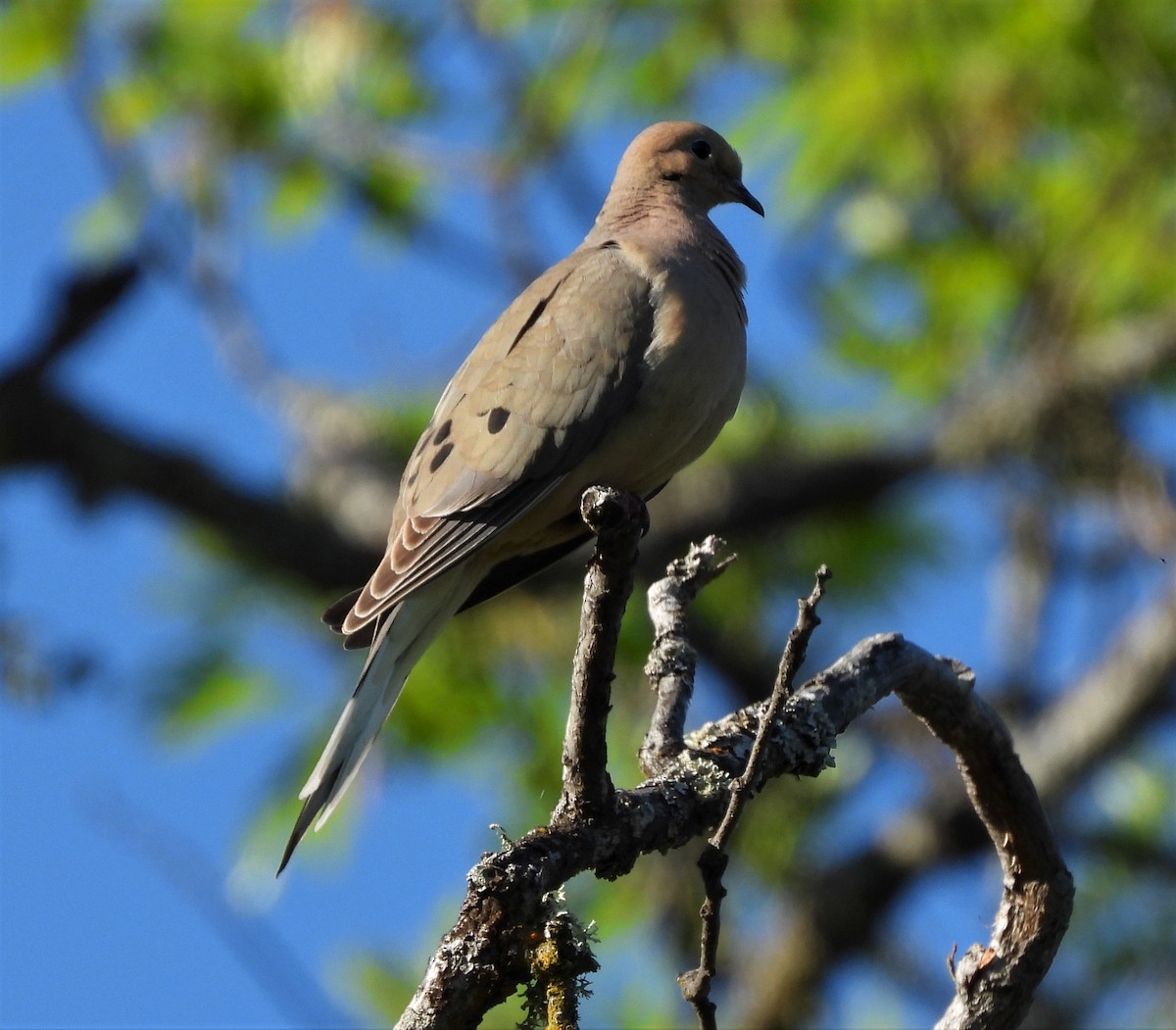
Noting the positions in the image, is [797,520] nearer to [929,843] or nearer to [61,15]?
[929,843]

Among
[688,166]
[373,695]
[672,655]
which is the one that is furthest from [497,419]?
[688,166]

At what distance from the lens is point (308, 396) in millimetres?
7562

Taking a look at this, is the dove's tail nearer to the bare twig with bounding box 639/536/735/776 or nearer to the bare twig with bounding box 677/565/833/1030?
the bare twig with bounding box 639/536/735/776

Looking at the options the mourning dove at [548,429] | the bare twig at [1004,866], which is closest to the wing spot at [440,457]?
the mourning dove at [548,429]

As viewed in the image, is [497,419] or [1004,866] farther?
[497,419]

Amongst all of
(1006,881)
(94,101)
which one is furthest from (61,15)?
(1006,881)

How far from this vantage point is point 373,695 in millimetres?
3258

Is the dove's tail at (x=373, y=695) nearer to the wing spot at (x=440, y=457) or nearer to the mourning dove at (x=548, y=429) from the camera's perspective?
the mourning dove at (x=548, y=429)

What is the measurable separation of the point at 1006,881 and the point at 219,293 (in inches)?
196

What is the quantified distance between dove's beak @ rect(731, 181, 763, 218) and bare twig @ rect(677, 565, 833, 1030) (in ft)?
7.80

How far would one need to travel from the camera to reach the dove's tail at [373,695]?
2998 millimetres

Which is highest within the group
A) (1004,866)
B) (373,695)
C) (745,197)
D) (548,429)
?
(745,197)

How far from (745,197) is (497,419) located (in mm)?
1290

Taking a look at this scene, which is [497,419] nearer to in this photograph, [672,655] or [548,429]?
[548,429]
